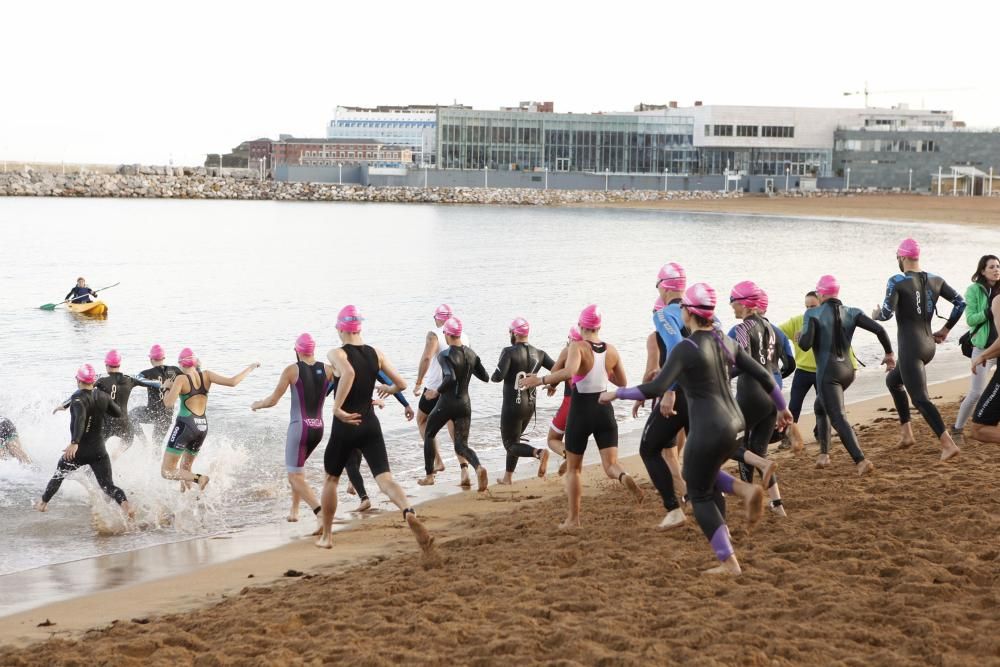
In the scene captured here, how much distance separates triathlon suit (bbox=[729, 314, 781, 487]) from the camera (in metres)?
9.20

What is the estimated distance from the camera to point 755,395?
30.2ft

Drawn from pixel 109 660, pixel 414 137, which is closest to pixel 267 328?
pixel 109 660

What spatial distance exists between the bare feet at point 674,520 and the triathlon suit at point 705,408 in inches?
60.1

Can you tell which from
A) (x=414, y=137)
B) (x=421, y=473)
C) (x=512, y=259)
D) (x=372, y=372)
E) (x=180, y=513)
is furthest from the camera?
(x=414, y=137)

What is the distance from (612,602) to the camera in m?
7.32

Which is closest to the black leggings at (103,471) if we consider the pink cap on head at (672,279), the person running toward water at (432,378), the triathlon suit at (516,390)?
the person running toward water at (432,378)

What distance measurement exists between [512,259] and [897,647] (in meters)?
56.6

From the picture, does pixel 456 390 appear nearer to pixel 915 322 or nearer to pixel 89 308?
pixel 915 322

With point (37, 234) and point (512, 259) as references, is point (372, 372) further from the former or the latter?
Answer: point (37, 234)

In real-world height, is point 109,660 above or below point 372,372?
below

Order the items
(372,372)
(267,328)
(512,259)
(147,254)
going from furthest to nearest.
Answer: (147,254)
(512,259)
(267,328)
(372,372)

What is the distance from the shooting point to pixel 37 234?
82.4 metres

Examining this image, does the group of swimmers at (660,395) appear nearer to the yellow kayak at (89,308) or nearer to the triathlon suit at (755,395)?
the triathlon suit at (755,395)

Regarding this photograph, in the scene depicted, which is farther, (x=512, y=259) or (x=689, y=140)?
(x=689, y=140)
